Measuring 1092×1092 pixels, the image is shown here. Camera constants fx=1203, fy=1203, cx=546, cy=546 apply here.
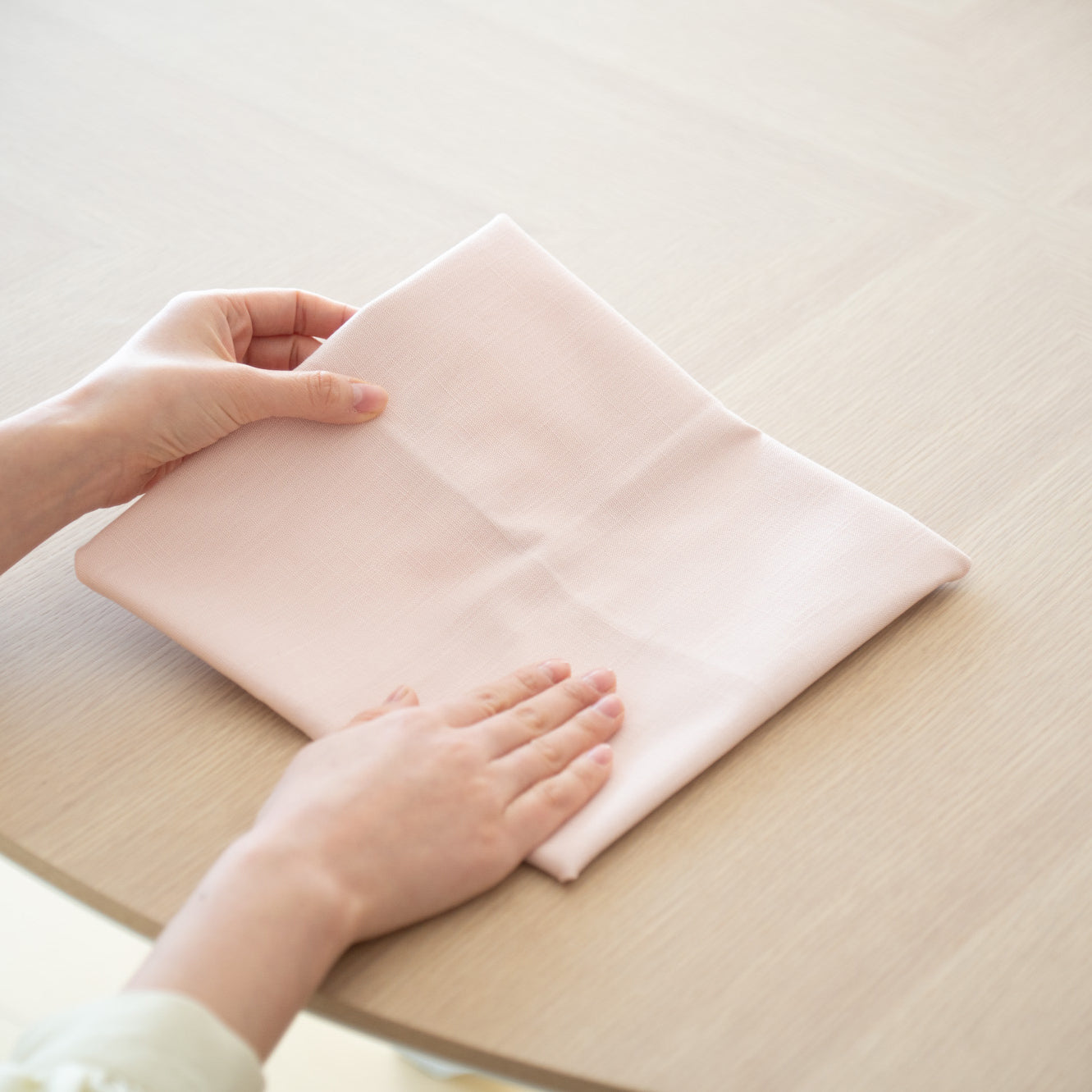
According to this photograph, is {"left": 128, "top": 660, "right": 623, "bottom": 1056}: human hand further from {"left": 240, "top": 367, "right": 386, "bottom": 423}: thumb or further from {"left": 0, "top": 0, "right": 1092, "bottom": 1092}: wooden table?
{"left": 240, "top": 367, "right": 386, "bottom": 423}: thumb

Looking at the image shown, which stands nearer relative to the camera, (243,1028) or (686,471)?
(243,1028)

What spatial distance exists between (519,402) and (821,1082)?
1.45ft

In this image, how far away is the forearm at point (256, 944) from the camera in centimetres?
57

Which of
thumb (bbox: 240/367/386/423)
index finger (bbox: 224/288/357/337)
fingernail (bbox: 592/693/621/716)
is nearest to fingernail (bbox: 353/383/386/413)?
thumb (bbox: 240/367/386/423)

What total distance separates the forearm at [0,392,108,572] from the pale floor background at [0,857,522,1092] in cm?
59

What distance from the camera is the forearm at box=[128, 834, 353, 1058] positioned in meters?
0.57

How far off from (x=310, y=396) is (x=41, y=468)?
0.18m

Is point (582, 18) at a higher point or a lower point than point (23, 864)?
higher

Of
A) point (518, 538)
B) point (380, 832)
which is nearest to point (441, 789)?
point (380, 832)

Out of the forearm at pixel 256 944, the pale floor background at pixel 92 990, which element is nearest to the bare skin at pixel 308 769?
the forearm at pixel 256 944

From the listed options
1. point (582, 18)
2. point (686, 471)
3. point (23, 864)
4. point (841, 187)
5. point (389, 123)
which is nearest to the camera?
point (23, 864)

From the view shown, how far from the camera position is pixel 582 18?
131 centimetres

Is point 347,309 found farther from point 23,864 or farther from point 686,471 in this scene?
point 23,864

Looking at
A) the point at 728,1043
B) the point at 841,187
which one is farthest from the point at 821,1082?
the point at 841,187
